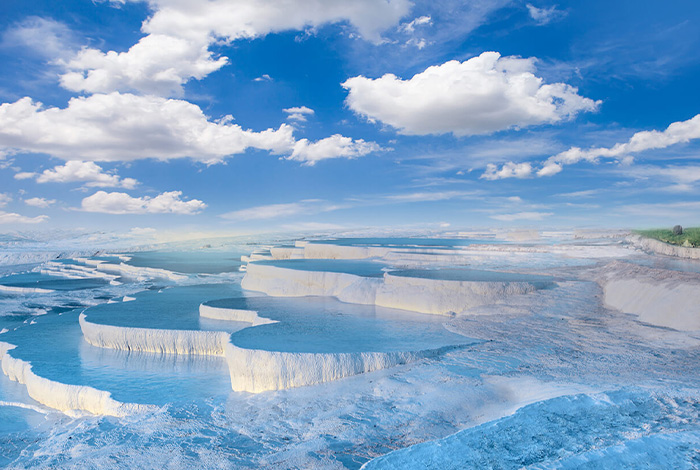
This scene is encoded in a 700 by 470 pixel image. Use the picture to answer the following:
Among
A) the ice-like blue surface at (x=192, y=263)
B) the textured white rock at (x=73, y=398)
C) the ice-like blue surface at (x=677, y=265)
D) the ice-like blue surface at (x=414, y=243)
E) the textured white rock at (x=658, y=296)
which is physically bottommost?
the textured white rock at (x=73, y=398)

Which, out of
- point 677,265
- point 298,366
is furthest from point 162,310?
point 677,265

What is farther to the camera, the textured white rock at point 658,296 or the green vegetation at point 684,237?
the green vegetation at point 684,237

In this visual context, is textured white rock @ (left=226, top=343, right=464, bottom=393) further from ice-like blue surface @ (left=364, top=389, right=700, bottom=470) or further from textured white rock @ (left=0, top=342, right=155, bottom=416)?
ice-like blue surface @ (left=364, top=389, right=700, bottom=470)

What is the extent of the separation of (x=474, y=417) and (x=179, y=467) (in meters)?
3.25

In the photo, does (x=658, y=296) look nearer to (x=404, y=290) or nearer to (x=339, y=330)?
(x=404, y=290)

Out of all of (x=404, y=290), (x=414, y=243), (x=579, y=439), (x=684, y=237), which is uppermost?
(x=684, y=237)

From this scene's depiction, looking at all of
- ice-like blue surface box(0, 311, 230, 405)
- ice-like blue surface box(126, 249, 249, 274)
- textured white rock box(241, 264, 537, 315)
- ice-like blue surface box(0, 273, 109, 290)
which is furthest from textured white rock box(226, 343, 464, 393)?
ice-like blue surface box(126, 249, 249, 274)

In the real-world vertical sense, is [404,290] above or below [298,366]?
above

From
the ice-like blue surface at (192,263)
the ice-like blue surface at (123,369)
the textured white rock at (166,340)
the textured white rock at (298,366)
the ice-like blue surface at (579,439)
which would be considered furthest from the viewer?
the ice-like blue surface at (192,263)

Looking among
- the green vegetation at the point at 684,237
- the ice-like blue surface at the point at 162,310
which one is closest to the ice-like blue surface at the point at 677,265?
the green vegetation at the point at 684,237

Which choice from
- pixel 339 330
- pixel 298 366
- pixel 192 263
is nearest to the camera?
pixel 298 366

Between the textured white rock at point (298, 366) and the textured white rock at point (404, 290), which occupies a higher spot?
the textured white rock at point (404, 290)

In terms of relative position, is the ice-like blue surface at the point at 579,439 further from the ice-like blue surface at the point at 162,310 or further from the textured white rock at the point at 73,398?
the ice-like blue surface at the point at 162,310

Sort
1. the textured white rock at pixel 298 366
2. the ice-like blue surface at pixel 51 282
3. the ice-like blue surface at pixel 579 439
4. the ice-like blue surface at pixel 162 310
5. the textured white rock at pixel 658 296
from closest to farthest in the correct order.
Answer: the ice-like blue surface at pixel 579 439
the textured white rock at pixel 298 366
the textured white rock at pixel 658 296
the ice-like blue surface at pixel 162 310
the ice-like blue surface at pixel 51 282
